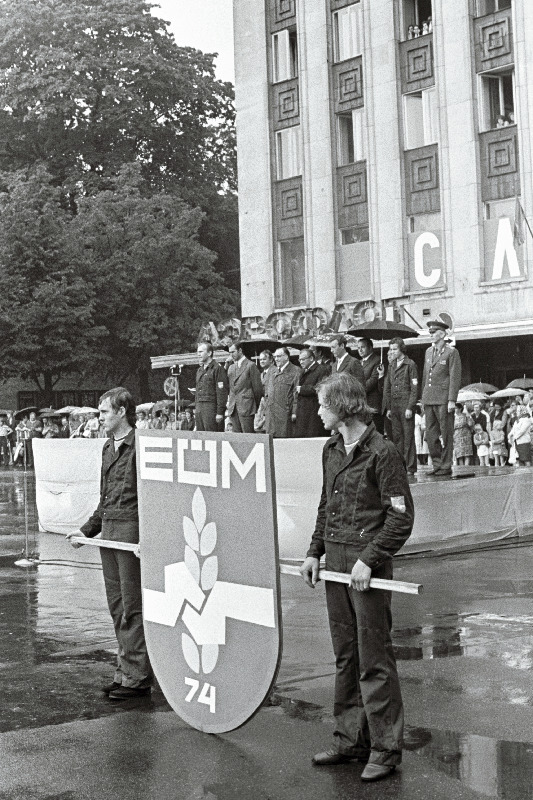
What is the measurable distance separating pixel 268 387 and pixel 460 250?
17508 millimetres

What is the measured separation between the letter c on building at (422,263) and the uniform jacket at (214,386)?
1733 cm

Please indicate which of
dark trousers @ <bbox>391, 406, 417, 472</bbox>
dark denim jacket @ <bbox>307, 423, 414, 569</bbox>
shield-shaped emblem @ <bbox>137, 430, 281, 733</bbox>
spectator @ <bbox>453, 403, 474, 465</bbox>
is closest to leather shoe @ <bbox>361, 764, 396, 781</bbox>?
shield-shaped emblem @ <bbox>137, 430, 281, 733</bbox>

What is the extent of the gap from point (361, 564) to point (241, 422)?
13.4 meters

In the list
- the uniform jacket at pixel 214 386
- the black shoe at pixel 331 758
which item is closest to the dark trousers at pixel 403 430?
the uniform jacket at pixel 214 386

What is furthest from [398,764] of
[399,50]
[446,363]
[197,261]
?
[197,261]

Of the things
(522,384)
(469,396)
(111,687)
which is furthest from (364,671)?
(522,384)

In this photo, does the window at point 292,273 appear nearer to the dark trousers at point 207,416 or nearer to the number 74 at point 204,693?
the dark trousers at point 207,416

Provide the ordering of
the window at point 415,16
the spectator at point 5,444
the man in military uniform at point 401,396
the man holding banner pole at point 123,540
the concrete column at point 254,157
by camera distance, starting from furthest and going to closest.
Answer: the spectator at point 5,444, the concrete column at point 254,157, the window at point 415,16, the man in military uniform at point 401,396, the man holding banner pole at point 123,540

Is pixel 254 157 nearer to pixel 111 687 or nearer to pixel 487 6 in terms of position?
pixel 487 6

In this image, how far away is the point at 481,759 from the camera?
20.1 ft

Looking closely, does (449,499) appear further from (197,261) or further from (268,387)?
(197,261)

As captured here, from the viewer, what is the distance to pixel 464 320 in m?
35.1

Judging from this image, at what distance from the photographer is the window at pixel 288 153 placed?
40469 millimetres

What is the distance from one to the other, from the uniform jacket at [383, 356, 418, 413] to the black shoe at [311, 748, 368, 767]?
1035cm
